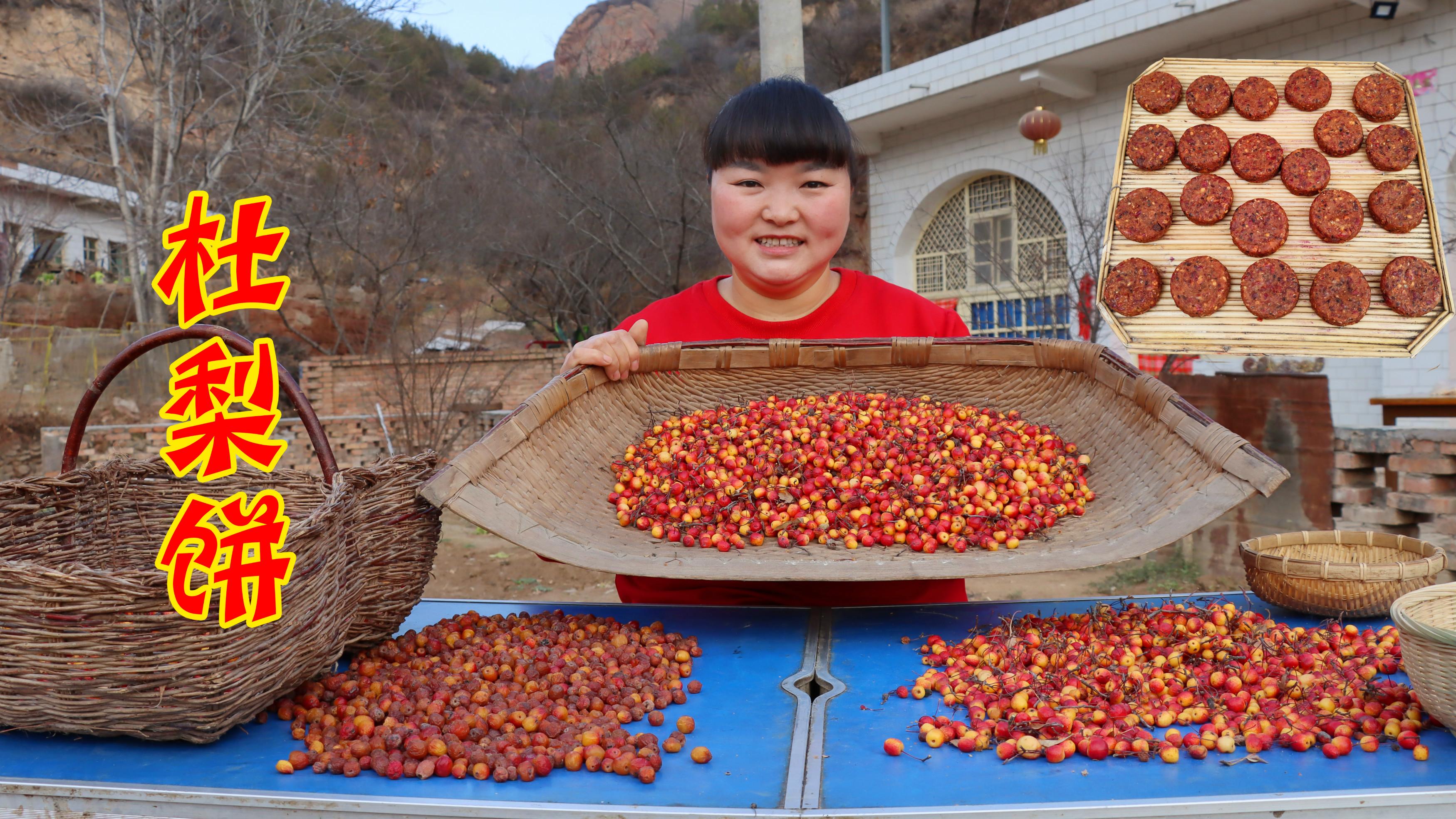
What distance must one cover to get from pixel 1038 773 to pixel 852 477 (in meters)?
0.84

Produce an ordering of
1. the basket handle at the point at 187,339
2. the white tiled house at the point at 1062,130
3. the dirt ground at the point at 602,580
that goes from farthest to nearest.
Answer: the white tiled house at the point at 1062,130
the dirt ground at the point at 602,580
the basket handle at the point at 187,339

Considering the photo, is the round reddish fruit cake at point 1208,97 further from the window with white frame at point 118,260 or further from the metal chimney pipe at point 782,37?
the window with white frame at point 118,260

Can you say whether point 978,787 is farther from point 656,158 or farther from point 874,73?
point 874,73

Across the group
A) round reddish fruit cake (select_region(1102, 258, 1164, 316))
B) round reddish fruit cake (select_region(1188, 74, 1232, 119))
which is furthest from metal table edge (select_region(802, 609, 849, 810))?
round reddish fruit cake (select_region(1188, 74, 1232, 119))

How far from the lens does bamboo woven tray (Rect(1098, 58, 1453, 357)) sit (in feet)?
6.37

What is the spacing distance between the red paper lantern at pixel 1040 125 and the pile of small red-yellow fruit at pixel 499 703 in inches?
283

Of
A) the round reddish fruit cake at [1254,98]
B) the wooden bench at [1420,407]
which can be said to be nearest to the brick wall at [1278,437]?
the wooden bench at [1420,407]

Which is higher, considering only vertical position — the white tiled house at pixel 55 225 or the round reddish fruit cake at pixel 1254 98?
the white tiled house at pixel 55 225

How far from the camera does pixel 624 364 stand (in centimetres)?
219

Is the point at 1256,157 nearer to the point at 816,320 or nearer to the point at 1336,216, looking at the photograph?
the point at 1336,216

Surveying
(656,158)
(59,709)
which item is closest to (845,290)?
(59,709)

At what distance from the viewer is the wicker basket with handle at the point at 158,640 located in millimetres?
1139

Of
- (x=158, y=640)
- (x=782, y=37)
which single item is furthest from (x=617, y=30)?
(x=158, y=640)

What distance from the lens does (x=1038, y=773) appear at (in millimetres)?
1139
